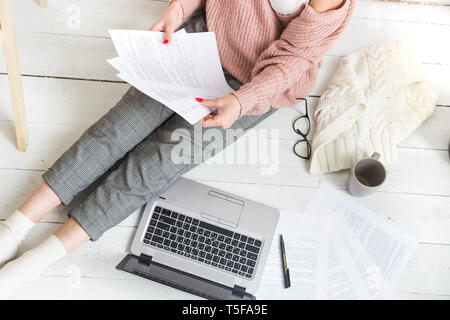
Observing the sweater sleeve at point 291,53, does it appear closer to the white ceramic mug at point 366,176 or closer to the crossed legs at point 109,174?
the crossed legs at point 109,174

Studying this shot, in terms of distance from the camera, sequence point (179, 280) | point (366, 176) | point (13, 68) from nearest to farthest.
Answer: point (13, 68) < point (179, 280) < point (366, 176)

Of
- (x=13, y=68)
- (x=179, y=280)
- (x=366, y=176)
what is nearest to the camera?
(x=13, y=68)

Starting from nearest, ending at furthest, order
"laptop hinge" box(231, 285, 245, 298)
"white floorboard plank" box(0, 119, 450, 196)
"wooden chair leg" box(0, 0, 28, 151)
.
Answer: "wooden chair leg" box(0, 0, 28, 151) < "laptop hinge" box(231, 285, 245, 298) < "white floorboard plank" box(0, 119, 450, 196)

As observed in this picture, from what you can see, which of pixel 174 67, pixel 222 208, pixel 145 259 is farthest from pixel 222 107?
pixel 145 259

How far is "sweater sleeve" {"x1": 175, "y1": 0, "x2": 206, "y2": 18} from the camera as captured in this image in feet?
3.43

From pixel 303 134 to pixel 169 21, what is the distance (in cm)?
47

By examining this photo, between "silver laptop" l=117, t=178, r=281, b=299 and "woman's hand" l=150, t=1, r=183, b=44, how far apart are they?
1.19ft

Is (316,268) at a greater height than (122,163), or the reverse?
(122,163)

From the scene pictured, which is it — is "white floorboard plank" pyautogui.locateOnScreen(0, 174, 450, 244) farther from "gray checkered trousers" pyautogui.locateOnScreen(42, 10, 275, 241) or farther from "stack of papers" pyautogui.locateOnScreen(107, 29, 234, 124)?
"stack of papers" pyautogui.locateOnScreen(107, 29, 234, 124)

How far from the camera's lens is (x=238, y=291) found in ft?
3.38

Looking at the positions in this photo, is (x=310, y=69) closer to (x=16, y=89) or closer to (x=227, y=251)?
(x=227, y=251)

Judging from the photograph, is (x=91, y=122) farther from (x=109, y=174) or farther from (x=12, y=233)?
(x=12, y=233)

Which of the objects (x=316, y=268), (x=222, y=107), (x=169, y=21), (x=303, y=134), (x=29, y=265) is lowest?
(x=316, y=268)

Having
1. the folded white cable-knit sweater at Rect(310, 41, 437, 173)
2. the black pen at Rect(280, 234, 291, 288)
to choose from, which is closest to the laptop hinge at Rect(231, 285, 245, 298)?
the black pen at Rect(280, 234, 291, 288)
